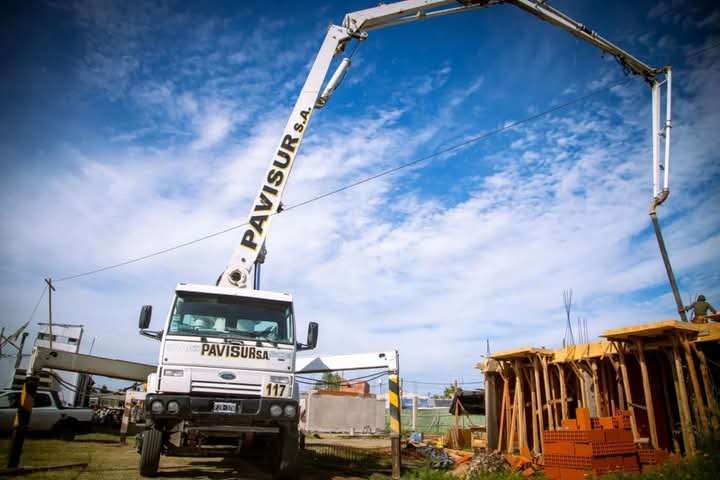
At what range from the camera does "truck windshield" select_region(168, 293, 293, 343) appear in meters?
→ 7.16

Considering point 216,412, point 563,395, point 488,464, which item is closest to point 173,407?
Result: point 216,412

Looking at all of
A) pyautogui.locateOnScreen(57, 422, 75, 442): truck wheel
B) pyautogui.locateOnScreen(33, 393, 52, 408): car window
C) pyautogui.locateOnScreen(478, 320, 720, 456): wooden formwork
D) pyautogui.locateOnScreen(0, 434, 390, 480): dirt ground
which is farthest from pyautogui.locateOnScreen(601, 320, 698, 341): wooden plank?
pyautogui.locateOnScreen(33, 393, 52, 408): car window

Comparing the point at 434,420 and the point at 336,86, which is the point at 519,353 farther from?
the point at 434,420

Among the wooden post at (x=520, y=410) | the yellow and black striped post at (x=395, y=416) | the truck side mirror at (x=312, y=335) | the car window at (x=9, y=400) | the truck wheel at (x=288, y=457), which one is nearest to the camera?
the truck wheel at (x=288, y=457)

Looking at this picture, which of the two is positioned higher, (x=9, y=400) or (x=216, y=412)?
(x=216, y=412)

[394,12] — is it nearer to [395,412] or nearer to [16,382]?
[395,412]

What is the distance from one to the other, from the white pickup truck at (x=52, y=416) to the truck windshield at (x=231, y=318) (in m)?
10.5

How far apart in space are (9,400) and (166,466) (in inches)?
344

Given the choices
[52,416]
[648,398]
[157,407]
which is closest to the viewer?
[157,407]

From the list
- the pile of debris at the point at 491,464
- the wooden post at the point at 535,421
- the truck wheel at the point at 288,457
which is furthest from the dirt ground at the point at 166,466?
the wooden post at the point at 535,421

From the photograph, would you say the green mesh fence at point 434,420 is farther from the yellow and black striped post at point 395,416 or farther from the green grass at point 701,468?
the green grass at point 701,468

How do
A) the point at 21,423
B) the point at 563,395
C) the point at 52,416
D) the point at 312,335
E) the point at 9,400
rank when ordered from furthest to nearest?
the point at 52,416 < the point at 9,400 < the point at 563,395 < the point at 312,335 < the point at 21,423

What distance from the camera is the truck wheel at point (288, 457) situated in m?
7.03

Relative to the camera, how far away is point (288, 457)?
7.03 m
